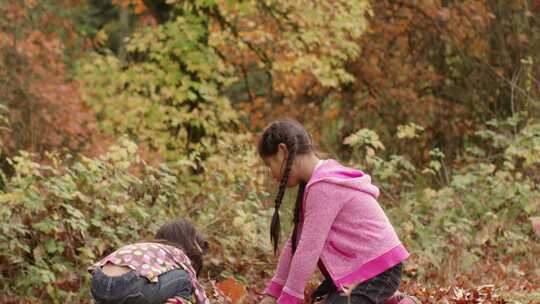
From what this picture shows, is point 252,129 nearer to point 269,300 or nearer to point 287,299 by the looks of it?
point 269,300

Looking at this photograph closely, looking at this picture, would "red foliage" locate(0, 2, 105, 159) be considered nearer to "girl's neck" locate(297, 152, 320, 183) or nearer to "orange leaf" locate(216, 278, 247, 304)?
"orange leaf" locate(216, 278, 247, 304)

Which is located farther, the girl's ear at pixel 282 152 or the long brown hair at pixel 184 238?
the long brown hair at pixel 184 238

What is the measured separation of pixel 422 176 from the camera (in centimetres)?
1268

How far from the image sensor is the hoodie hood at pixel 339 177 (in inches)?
190

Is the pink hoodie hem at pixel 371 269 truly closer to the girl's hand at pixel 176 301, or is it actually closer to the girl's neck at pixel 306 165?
the girl's neck at pixel 306 165

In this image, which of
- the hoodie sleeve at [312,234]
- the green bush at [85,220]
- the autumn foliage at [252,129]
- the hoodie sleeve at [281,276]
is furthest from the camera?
the autumn foliage at [252,129]

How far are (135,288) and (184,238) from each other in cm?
49

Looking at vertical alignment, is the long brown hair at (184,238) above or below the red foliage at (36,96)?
above

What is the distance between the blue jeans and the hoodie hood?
86cm

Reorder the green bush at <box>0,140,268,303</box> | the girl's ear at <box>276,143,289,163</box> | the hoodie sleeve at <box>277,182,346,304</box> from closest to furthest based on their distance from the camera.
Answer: the hoodie sleeve at <box>277,182,346,304</box>
the girl's ear at <box>276,143,289,163</box>
the green bush at <box>0,140,268,303</box>

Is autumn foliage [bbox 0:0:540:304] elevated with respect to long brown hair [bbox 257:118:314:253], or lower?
lower

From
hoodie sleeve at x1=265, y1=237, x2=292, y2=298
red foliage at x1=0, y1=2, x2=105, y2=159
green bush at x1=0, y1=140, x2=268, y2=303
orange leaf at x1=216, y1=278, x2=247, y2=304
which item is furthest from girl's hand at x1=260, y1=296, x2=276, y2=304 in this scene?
red foliage at x1=0, y1=2, x2=105, y2=159

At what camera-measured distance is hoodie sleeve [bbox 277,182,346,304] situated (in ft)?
15.6

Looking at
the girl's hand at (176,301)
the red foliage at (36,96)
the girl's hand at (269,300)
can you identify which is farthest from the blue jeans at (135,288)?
the red foliage at (36,96)
